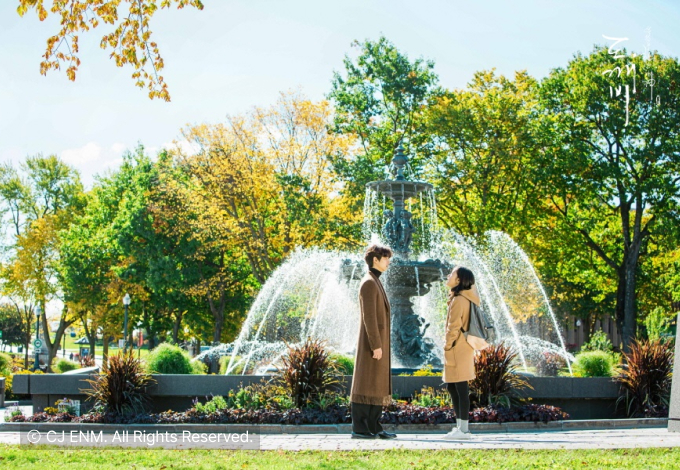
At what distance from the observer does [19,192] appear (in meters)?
50.8

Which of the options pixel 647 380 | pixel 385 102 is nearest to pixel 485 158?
pixel 385 102

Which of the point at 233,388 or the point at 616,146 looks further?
the point at 616,146

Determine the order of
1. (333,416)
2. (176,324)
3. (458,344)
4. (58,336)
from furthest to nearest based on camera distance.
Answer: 1. (58,336)
2. (176,324)
3. (333,416)
4. (458,344)

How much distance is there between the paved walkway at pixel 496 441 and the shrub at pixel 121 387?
1.37 metres

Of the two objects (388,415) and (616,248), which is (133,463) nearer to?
(388,415)

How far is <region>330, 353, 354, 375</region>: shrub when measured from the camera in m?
11.7

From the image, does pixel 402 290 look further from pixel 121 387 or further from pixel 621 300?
pixel 621 300

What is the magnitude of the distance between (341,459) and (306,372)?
3.97m

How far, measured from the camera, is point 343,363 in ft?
40.1

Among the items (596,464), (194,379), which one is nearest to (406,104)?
(194,379)

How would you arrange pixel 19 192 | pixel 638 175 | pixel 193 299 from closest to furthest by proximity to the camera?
pixel 638 175 → pixel 193 299 → pixel 19 192

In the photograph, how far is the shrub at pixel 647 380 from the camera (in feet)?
38.3

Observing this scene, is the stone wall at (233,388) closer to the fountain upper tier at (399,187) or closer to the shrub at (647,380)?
the shrub at (647,380)

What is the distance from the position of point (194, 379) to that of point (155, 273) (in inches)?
963
